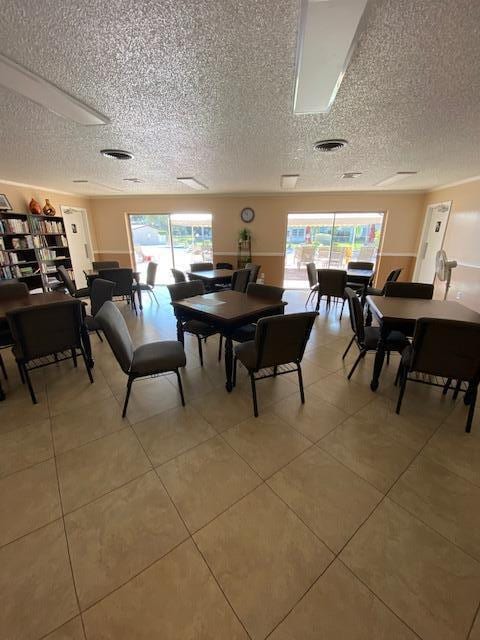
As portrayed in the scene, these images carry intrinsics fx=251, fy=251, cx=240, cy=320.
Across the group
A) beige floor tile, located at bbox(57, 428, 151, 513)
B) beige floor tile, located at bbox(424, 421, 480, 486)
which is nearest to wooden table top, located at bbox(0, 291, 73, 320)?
beige floor tile, located at bbox(57, 428, 151, 513)

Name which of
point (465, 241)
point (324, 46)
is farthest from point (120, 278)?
point (465, 241)

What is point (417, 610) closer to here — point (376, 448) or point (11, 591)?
point (376, 448)

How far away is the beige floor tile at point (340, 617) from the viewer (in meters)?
0.97

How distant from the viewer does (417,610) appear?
1037mm

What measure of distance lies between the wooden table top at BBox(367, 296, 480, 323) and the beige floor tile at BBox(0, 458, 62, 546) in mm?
2728

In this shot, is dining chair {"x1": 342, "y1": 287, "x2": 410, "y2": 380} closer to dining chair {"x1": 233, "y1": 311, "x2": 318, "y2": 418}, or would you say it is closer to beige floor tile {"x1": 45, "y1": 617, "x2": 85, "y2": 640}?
dining chair {"x1": 233, "y1": 311, "x2": 318, "y2": 418}

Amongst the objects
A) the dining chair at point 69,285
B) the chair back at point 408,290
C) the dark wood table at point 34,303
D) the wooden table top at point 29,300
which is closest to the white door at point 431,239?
the chair back at point 408,290

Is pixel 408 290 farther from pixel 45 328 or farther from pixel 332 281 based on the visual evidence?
pixel 45 328

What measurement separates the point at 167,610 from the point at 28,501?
3.37 ft

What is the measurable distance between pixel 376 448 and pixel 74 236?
25.1 ft

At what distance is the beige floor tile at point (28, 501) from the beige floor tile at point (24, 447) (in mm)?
72

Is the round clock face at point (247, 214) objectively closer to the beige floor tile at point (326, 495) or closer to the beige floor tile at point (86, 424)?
the beige floor tile at point (86, 424)

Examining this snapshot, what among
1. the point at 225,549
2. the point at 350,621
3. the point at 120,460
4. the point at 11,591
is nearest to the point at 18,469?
the point at 120,460

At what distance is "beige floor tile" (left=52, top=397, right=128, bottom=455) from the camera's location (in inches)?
74.2
